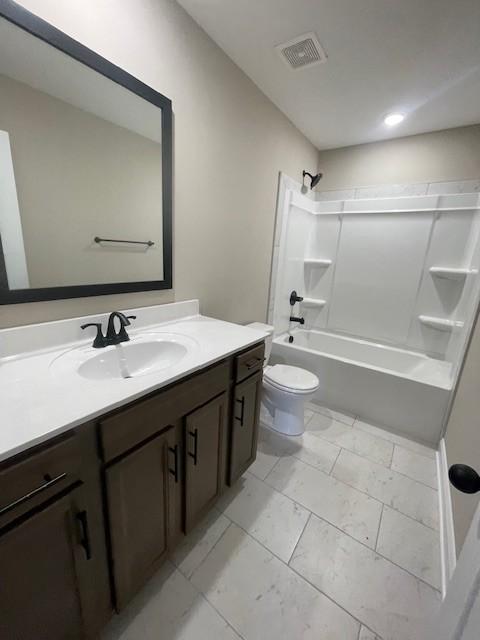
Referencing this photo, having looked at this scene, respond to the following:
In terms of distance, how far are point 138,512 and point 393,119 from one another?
2882 mm

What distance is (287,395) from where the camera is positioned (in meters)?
1.79

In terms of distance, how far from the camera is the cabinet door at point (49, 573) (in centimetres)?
57

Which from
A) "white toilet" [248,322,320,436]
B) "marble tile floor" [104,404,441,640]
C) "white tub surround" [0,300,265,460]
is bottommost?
"marble tile floor" [104,404,441,640]

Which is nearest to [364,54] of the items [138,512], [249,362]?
[249,362]

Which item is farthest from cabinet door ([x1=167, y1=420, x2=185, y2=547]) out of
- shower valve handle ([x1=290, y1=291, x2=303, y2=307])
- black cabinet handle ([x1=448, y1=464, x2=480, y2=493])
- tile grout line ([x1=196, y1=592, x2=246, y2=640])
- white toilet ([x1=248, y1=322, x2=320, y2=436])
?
shower valve handle ([x1=290, y1=291, x2=303, y2=307])

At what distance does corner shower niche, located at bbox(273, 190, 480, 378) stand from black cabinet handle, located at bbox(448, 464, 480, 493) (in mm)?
1784

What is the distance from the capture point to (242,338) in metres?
1.22

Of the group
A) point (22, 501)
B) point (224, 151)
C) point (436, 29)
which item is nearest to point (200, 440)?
point (22, 501)

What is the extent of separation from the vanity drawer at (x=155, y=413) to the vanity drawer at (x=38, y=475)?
73 mm

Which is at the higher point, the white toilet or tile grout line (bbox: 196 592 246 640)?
the white toilet

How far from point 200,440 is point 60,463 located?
0.53 meters

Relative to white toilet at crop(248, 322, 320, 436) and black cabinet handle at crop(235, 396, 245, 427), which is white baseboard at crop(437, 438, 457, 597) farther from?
black cabinet handle at crop(235, 396, 245, 427)

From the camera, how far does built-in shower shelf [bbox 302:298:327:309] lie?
2.89m

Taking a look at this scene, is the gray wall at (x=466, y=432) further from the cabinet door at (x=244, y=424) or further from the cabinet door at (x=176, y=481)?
the cabinet door at (x=176, y=481)
